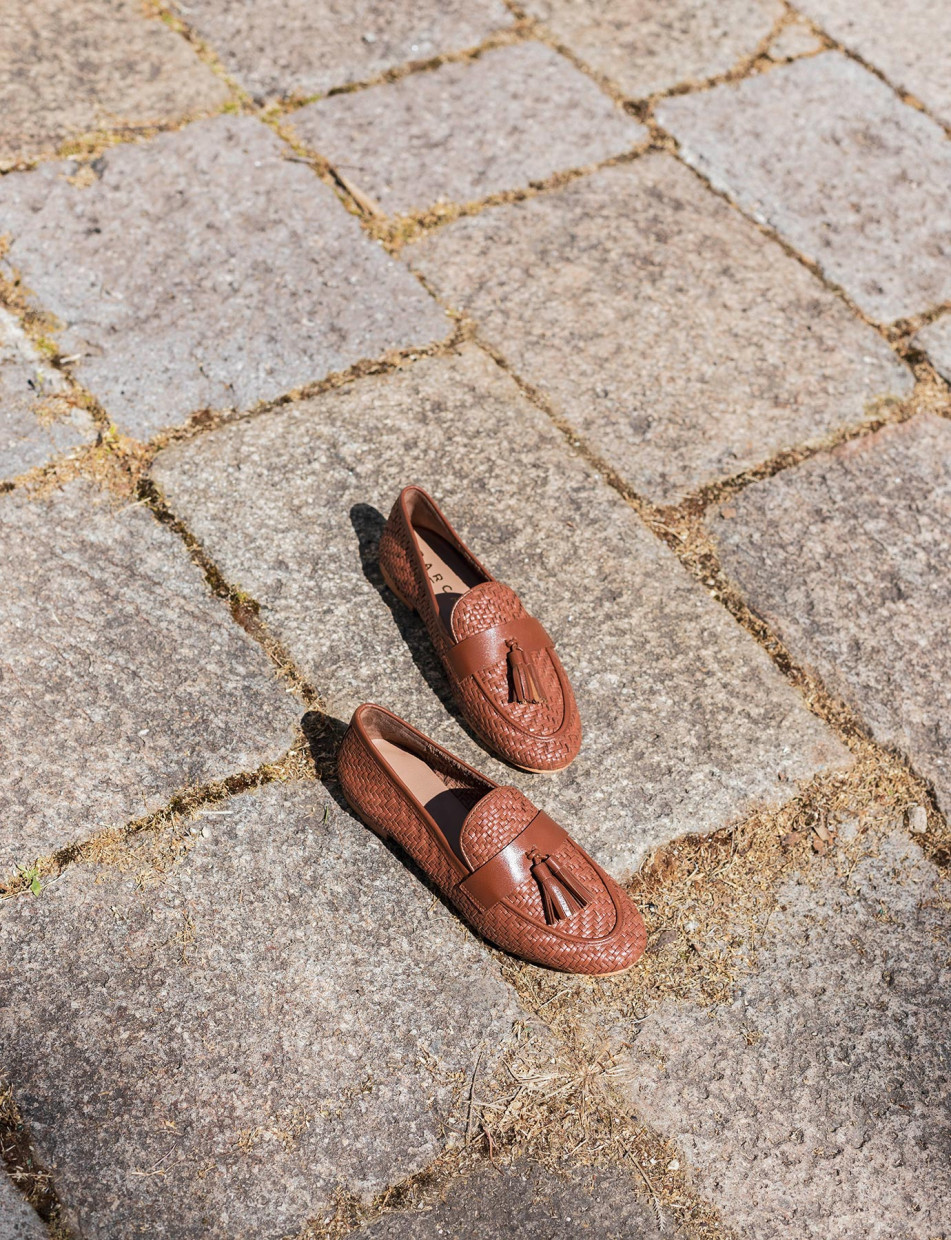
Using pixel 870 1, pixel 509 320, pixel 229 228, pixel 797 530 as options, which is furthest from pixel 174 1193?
pixel 870 1

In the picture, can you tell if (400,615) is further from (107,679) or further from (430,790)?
(107,679)

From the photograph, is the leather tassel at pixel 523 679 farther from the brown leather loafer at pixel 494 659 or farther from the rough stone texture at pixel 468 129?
the rough stone texture at pixel 468 129

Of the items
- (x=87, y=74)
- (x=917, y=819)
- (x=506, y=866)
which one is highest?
(x=87, y=74)

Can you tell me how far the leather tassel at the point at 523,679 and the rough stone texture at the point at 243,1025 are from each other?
1.32 ft

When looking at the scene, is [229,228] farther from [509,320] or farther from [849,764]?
[849,764]

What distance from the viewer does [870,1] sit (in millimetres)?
4195

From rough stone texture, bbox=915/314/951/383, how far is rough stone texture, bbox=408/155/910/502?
0.14 metres

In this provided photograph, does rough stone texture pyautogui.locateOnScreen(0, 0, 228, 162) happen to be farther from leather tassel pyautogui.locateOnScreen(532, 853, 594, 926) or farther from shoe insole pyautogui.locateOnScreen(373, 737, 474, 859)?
leather tassel pyautogui.locateOnScreen(532, 853, 594, 926)

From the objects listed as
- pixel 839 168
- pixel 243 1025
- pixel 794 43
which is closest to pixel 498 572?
pixel 243 1025

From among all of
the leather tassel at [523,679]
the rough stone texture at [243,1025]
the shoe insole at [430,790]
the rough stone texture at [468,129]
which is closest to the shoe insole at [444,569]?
the leather tassel at [523,679]

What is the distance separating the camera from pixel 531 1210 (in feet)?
5.88

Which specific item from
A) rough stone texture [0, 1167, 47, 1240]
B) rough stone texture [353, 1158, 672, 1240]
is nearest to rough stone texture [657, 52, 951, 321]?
rough stone texture [353, 1158, 672, 1240]

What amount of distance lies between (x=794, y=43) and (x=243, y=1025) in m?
3.73

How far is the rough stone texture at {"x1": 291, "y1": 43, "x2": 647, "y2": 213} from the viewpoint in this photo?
11.0ft
